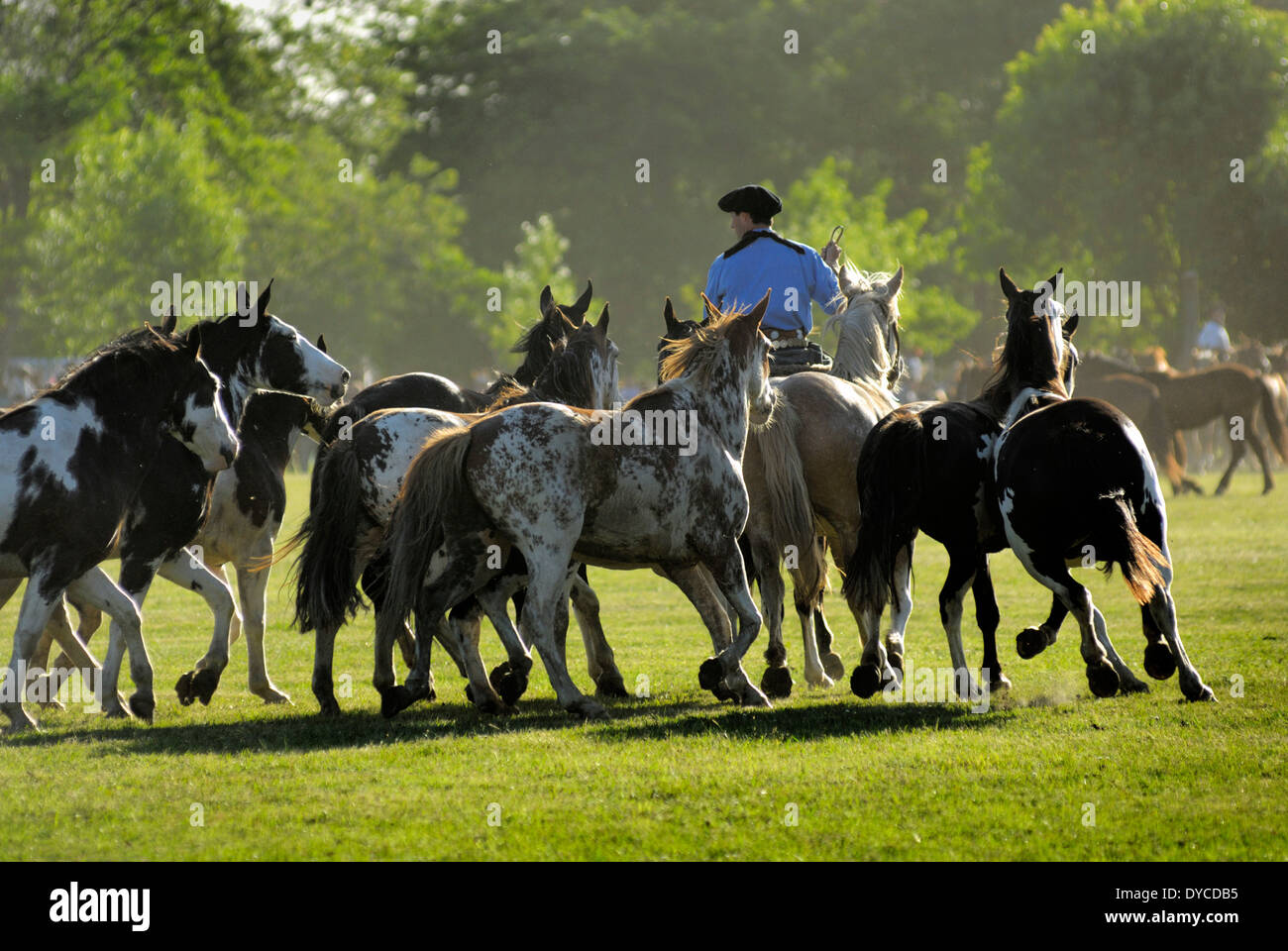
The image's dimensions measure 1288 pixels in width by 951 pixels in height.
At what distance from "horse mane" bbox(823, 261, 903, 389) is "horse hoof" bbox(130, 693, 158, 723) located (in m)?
5.15

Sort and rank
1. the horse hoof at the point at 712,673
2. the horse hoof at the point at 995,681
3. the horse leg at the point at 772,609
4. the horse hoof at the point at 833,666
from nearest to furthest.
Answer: the horse hoof at the point at 712,673 < the horse hoof at the point at 995,681 < the horse leg at the point at 772,609 < the horse hoof at the point at 833,666

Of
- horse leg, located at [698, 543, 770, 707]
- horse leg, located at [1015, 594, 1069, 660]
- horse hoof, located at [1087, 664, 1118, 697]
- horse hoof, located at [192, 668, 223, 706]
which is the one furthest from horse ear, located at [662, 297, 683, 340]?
horse hoof, located at [192, 668, 223, 706]

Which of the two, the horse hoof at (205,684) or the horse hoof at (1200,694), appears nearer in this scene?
the horse hoof at (1200,694)

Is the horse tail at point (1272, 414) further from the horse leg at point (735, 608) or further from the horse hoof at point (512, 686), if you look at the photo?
the horse hoof at point (512, 686)

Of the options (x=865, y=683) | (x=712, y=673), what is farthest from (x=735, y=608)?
(x=865, y=683)

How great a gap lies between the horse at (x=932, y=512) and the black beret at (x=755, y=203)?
8.76 ft

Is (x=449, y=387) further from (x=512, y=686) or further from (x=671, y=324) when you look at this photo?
(x=512, y=686)

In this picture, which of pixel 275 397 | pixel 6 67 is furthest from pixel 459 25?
pixel 275 397

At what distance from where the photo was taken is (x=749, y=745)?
26.4ft

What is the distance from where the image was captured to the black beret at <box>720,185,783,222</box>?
11.9m

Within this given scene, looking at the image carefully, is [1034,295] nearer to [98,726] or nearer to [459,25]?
[98,726]

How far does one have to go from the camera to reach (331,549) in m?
9.27

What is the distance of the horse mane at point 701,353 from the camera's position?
9367 millimetres

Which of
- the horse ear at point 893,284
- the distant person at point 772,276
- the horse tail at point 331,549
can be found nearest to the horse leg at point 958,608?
the distant person at point 772,276
